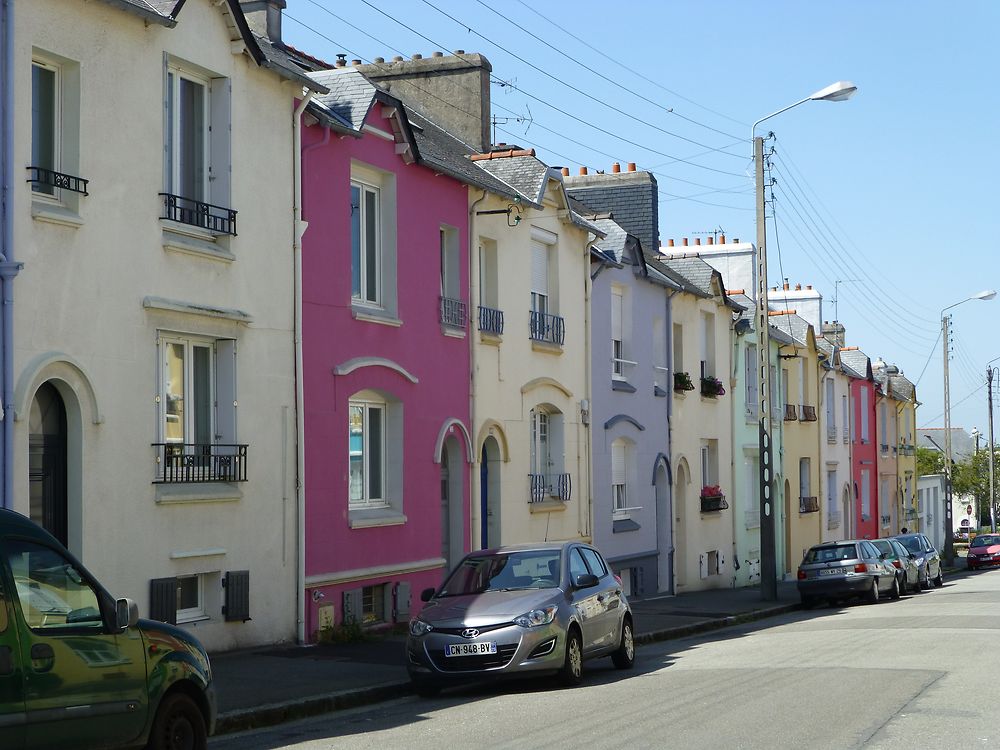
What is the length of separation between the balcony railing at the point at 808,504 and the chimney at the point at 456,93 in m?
21.3

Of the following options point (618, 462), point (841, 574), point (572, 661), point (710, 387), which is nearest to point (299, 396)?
point (572, 661)

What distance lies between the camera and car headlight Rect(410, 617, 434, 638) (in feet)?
44.7

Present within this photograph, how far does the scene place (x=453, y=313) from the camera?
70.2 ft

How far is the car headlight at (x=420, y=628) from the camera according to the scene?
13.6 m

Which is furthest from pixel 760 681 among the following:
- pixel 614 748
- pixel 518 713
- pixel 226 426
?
pixel 226 426

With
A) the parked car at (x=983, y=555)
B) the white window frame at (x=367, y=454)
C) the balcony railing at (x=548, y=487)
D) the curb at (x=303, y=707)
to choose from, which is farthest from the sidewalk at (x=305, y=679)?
the parked car at (x=983, y=555)

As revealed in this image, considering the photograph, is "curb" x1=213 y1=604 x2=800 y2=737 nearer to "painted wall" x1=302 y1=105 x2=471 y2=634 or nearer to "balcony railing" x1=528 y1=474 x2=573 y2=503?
"painted wall" x1=302 y1=105 x2=471 y2=634

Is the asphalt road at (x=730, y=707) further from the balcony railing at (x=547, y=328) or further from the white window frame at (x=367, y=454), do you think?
the balcony railing at (x=547, y=328)

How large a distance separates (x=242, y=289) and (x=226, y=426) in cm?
163

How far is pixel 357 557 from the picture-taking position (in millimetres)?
18375

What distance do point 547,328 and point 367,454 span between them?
6.40 m

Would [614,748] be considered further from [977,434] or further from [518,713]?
[977,434]

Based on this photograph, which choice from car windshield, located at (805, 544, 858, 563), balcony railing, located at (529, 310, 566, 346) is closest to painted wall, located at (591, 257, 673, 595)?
balcony railing, located at (529, 310, 566, 346)

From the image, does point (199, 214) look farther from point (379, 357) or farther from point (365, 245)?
point (379, 357)
